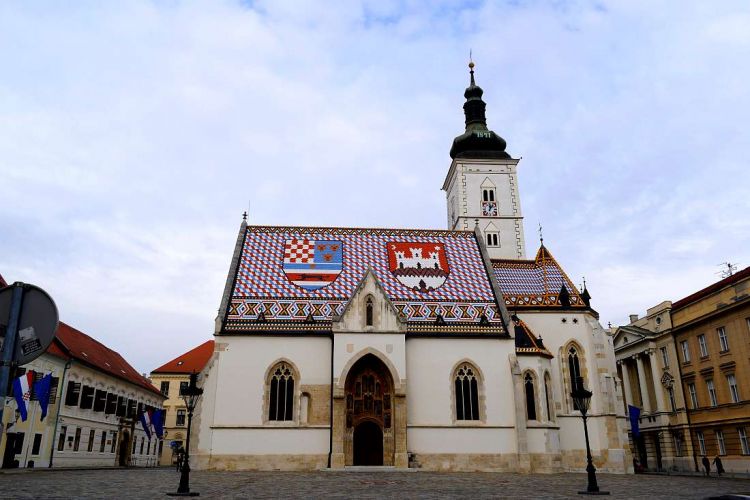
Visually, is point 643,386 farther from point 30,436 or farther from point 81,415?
point 30,436

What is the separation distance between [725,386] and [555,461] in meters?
14.2

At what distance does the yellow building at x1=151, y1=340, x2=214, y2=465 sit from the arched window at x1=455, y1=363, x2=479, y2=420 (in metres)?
37.7

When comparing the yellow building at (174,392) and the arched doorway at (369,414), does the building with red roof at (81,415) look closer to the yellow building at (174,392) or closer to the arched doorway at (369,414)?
the yellow building at (174,392)

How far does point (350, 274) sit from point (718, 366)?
79.1 feet

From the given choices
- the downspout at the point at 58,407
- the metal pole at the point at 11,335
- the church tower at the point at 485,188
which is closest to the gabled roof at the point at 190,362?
the downspout at the point at 58,407

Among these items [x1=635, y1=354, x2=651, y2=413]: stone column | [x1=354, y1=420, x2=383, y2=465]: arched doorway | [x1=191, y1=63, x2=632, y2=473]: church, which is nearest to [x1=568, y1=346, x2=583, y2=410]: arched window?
[x1=191, y1=63, x2=632, y2=473]: church

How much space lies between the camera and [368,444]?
28.6 meters

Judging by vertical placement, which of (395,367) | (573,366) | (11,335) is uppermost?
(573,366)

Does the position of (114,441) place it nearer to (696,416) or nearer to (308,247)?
(308,247)

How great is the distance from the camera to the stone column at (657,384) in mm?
42531

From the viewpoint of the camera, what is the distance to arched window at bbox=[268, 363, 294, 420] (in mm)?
28625

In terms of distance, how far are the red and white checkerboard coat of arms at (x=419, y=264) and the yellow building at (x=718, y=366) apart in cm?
1763

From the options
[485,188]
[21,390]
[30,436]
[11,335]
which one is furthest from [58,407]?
[485,188]

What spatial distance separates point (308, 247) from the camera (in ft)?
114
